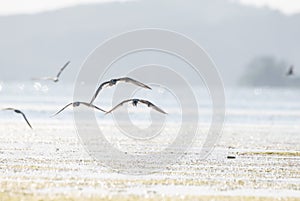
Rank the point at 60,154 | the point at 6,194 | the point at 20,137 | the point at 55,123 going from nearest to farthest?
the point at 6,194, the point at 60,154, the point at 20,137, the point at 55,123

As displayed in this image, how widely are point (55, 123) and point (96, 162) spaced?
27564mm

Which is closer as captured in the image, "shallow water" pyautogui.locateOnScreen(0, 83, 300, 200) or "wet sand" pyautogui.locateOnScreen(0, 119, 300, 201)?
"wet sand" pyautogui.locateOnScreen(0, 119, 300, 201)

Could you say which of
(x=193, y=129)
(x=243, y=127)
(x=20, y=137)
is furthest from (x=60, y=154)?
(x=243, y=127)

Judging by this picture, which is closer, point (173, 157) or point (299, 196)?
point (299, 196)

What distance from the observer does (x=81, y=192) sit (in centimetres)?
2466

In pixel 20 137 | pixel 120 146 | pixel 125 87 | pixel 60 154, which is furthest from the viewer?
pixel 125 87

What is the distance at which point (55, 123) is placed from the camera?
2376 inches

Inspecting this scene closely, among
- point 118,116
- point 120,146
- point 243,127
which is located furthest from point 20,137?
point 118,116

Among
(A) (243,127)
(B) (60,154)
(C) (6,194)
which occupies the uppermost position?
(C) (6,194)

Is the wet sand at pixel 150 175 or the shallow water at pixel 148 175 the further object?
the shallow water at pixel 148 175

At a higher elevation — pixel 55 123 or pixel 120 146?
pixel 120 146

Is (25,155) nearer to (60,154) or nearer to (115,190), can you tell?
(60,154)

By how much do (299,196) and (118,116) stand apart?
150 feet

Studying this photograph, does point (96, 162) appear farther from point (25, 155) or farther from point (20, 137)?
point (20, 137)
